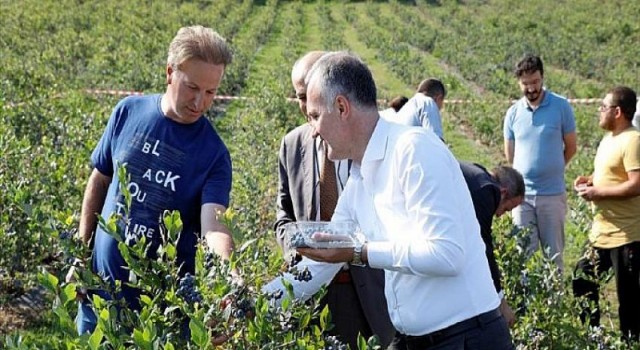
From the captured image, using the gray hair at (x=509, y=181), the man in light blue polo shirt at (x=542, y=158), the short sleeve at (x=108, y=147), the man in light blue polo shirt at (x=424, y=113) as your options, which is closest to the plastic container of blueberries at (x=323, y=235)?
the short sleeve at (x=108, y=147)

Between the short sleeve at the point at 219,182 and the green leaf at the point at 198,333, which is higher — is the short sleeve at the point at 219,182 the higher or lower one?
the higher one

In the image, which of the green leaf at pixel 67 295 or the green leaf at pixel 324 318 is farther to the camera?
the green leaf at pixel 324 318

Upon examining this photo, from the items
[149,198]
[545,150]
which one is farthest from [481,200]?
[545,150]

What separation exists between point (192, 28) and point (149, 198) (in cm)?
55

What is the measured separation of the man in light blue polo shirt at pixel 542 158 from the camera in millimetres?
5215

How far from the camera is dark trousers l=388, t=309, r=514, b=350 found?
2166 mm

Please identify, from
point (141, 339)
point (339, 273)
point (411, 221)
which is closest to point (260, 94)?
point (339, 273)

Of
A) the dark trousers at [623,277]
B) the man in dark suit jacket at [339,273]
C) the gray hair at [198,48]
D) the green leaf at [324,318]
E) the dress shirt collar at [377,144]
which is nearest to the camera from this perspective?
the green leaf at [324,318]

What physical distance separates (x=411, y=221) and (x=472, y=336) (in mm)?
372

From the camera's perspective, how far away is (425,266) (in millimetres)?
2010

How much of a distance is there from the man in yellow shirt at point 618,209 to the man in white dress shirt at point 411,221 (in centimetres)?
254

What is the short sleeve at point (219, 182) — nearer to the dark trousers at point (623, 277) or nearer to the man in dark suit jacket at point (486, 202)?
the man in dark suit jacket at point (486, 202)

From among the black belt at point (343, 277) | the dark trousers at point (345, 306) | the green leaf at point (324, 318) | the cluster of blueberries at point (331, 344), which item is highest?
the green leaf at point (324, 318)

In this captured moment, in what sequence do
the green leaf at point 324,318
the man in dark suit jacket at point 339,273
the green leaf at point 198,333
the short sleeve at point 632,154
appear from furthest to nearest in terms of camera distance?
the short sleeve at point 632,154, the man in dark suit jacket at point 339,273, the green leaf at point 324,318, the green leaf at point 198,333
